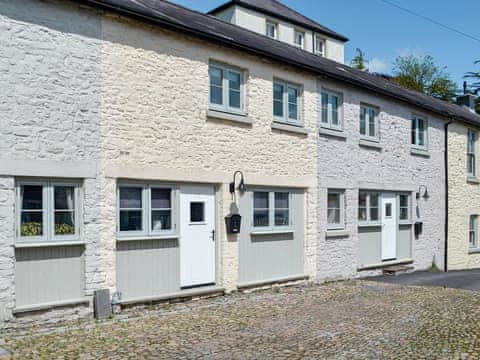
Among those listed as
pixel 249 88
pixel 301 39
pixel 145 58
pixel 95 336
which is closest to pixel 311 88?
pixel 249 88

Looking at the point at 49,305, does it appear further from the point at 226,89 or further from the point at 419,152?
the point at 419,152

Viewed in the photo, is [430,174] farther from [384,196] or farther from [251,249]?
[251,249]

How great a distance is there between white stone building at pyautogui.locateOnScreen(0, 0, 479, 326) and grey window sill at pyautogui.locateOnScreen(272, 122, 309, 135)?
0.04 metres

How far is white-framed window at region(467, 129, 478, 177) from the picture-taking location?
20975 millimetres

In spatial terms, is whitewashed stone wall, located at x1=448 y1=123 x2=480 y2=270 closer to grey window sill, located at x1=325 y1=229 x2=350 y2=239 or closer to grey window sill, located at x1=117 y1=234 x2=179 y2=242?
grey window sill, located at x1=325 y1=229 x2=350 y2=239

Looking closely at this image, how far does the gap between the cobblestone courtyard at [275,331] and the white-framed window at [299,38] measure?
17.3 meters

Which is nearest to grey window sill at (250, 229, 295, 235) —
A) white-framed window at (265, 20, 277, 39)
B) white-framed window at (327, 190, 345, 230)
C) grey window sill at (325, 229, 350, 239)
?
grey window sill at (325, 229, 350, 239)

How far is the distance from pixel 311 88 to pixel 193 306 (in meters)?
6.48

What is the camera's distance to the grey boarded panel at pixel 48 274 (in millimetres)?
7883

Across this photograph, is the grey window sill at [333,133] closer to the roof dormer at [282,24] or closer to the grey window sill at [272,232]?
the grey window sill at [272,232]

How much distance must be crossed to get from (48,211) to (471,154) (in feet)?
59.6

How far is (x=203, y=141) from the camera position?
10461 millimetres

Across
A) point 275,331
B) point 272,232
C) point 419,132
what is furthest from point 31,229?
point 419,132

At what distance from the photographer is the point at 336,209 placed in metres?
14.1
